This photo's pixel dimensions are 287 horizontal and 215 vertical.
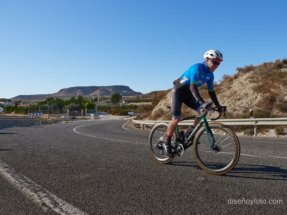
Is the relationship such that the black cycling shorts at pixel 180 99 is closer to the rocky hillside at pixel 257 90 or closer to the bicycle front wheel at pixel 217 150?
the bicycle front wheel at pixel 217 150

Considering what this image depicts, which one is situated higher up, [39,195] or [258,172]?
[258,172]

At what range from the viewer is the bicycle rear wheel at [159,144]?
276 inches

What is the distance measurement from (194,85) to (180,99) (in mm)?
650

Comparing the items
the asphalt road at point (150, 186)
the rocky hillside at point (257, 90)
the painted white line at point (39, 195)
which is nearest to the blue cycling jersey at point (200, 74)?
the asphalt road at point (150, 186)

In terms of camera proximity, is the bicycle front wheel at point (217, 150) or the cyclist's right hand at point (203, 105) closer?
the bicycle front wheel at point (217, 150)

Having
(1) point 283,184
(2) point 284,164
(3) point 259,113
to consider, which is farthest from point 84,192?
(3) point 259,113

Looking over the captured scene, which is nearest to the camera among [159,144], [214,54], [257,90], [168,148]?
[214,54]

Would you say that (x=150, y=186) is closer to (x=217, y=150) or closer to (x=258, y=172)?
(x=217, y=150)

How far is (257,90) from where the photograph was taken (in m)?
25.2

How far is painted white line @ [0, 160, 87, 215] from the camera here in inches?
155

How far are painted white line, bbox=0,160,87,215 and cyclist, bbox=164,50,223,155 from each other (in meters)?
2.68

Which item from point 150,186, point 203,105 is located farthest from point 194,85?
point 150,186

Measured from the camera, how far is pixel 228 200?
13.5 ft

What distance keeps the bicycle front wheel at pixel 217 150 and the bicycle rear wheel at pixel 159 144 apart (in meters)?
0.88
